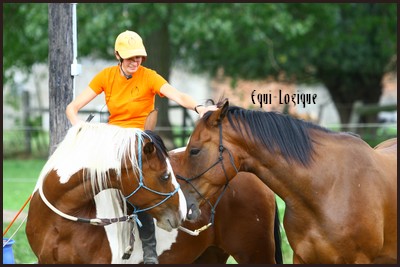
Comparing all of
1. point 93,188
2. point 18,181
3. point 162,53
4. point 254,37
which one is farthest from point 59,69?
point 254,37

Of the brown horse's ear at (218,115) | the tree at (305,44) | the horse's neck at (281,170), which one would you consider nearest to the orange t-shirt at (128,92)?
the brown horse's ear at (218,115)

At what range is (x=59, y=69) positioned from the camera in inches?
267

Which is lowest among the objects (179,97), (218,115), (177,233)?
(177,233)

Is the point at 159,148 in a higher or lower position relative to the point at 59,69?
lower

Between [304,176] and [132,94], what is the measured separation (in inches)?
55.2

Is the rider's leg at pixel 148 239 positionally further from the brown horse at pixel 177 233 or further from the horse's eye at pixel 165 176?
the horse's eye at pixel 165 176

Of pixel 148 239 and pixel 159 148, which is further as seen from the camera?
pixel 148 239

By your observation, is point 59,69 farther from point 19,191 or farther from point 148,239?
point 19,191

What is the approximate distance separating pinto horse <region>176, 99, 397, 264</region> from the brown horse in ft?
1.18

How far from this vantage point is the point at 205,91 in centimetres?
4759

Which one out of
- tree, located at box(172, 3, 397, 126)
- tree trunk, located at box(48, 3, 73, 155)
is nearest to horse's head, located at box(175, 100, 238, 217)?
tree trunk, located at box(48, 3, 73, 155)

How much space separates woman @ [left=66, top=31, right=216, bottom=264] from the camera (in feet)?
16.7

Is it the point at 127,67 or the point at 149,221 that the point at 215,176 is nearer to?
the point at 149,221

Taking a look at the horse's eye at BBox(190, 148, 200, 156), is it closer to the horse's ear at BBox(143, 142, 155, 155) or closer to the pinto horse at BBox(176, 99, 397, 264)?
the pinto horse at BBox(176, 99, 397, 264)
